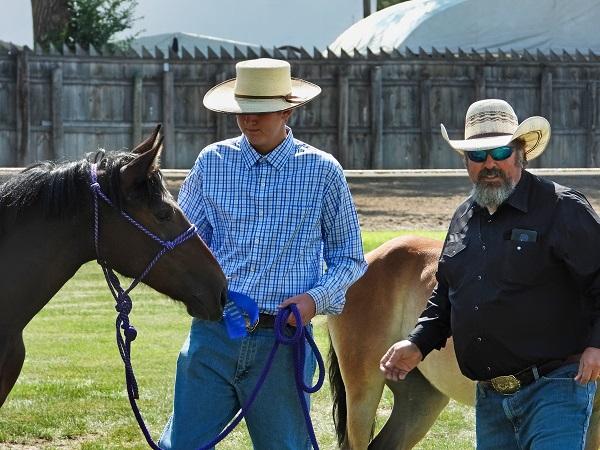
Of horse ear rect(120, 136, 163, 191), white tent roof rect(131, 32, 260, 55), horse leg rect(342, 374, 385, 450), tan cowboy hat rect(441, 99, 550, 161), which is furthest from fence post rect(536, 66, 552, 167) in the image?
horse ear rect(120, 136, 163, 191)

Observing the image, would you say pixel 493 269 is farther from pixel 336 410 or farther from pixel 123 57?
pixel 123 57

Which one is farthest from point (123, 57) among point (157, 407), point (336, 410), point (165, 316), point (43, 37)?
point (336, 410)

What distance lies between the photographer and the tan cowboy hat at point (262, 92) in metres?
4.32

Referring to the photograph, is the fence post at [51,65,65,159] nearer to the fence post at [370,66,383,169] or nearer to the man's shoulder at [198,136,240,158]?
the fence post at [370,66,383,169]

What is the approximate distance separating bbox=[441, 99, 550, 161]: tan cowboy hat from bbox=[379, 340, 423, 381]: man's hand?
Answer: 813mm

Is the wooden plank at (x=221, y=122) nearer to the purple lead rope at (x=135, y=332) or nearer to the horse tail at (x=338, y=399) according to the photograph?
the horse tail at (x=338, y=399)

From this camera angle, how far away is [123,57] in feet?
72.7

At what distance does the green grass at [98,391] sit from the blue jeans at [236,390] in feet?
9.06

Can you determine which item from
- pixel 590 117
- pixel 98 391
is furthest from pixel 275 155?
pixel 590 117

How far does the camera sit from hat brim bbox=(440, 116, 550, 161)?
4219mm

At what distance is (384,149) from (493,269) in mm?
19414

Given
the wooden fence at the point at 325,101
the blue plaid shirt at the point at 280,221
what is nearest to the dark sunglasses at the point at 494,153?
the blue plaid shirt at the point at 280,221

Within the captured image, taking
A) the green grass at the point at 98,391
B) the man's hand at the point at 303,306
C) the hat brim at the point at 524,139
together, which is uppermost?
the hat brim at the point at 524,139

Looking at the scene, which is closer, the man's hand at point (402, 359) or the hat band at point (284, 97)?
the hat band at point (284, 97)
